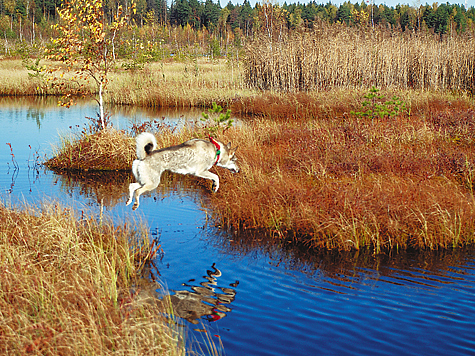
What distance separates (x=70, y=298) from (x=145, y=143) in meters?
3.59

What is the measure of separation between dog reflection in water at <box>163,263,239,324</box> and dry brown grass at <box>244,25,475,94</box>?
19.8m

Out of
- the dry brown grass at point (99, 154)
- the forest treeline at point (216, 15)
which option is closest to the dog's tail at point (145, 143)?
the dry brown grass at point (99, 154)

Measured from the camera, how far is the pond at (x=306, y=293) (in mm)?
5473

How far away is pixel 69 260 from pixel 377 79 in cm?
2236

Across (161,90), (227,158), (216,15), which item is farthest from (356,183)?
(216,15)

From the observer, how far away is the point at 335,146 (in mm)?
12148

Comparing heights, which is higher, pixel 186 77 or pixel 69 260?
pixel 186 77

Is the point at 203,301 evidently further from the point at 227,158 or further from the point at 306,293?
the point at 227,158

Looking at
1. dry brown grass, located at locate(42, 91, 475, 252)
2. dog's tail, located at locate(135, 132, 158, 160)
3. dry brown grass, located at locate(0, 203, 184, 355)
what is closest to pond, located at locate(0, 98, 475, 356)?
dry brown grass, located at locate(42, 91, 475, 252)

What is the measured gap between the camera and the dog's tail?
8.32 metres

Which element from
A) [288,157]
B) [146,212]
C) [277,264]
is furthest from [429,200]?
[146,212]

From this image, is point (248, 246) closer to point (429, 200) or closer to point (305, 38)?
point (429, 200)

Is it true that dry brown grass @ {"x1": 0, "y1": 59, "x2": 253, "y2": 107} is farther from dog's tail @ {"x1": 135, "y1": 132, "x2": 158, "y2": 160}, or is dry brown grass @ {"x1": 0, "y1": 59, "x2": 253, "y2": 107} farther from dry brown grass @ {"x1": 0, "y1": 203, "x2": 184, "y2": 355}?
dry brown grass @ {"x1": 0, "y1": 203, "x2": 184, "y2": 355}

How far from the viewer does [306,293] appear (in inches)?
261
